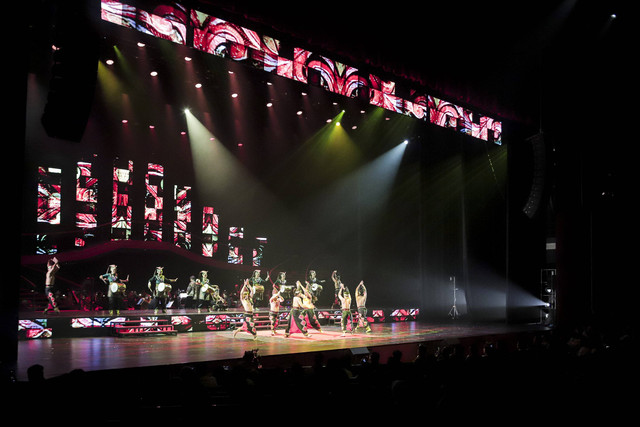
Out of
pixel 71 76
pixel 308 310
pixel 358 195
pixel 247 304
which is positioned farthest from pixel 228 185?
pixel 71 76

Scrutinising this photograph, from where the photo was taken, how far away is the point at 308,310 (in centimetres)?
1350

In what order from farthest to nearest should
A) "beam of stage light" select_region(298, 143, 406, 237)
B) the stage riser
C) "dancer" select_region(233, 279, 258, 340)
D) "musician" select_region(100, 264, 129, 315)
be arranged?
"beam of stage light" select_region(298, 143, 406, 237) < "musician" select_region(100, 264, 129, 315) < "dancer" select_region(233, 279, 258, 340) < the stage riser

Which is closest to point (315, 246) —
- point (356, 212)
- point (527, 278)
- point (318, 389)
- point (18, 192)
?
point (356, 212)

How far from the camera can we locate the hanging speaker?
630cm

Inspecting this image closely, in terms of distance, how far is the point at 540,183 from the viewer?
1241cm

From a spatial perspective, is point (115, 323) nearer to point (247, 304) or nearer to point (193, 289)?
point (247, 304)

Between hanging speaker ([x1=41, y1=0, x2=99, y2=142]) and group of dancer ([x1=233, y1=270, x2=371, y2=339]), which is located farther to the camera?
group of dancer ([x1=233, y1=270, x2=371, y2=339])

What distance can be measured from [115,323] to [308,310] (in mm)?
4700

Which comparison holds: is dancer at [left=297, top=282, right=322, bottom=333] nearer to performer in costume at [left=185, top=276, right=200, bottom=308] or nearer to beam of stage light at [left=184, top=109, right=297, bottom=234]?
performer in costume at [left=185, top=276, right=200, bottom=308]

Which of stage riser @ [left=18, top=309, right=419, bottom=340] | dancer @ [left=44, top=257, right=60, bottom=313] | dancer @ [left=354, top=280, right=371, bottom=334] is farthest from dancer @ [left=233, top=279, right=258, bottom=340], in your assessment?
dancer @ [left=44, top=257, right=60, bottom=313]

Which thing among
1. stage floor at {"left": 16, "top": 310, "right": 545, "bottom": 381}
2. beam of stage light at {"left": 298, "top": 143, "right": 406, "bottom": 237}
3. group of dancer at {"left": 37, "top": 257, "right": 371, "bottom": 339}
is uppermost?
beam of stage light at {"left": 298, "top": 143, "right": 406, "bottom": 237}

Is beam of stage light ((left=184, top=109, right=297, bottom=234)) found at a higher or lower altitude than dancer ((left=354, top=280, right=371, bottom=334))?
higher

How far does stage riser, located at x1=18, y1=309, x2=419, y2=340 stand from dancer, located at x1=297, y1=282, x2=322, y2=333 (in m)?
1.81

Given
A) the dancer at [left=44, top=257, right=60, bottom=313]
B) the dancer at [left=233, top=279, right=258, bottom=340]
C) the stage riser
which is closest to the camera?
the stage riser
